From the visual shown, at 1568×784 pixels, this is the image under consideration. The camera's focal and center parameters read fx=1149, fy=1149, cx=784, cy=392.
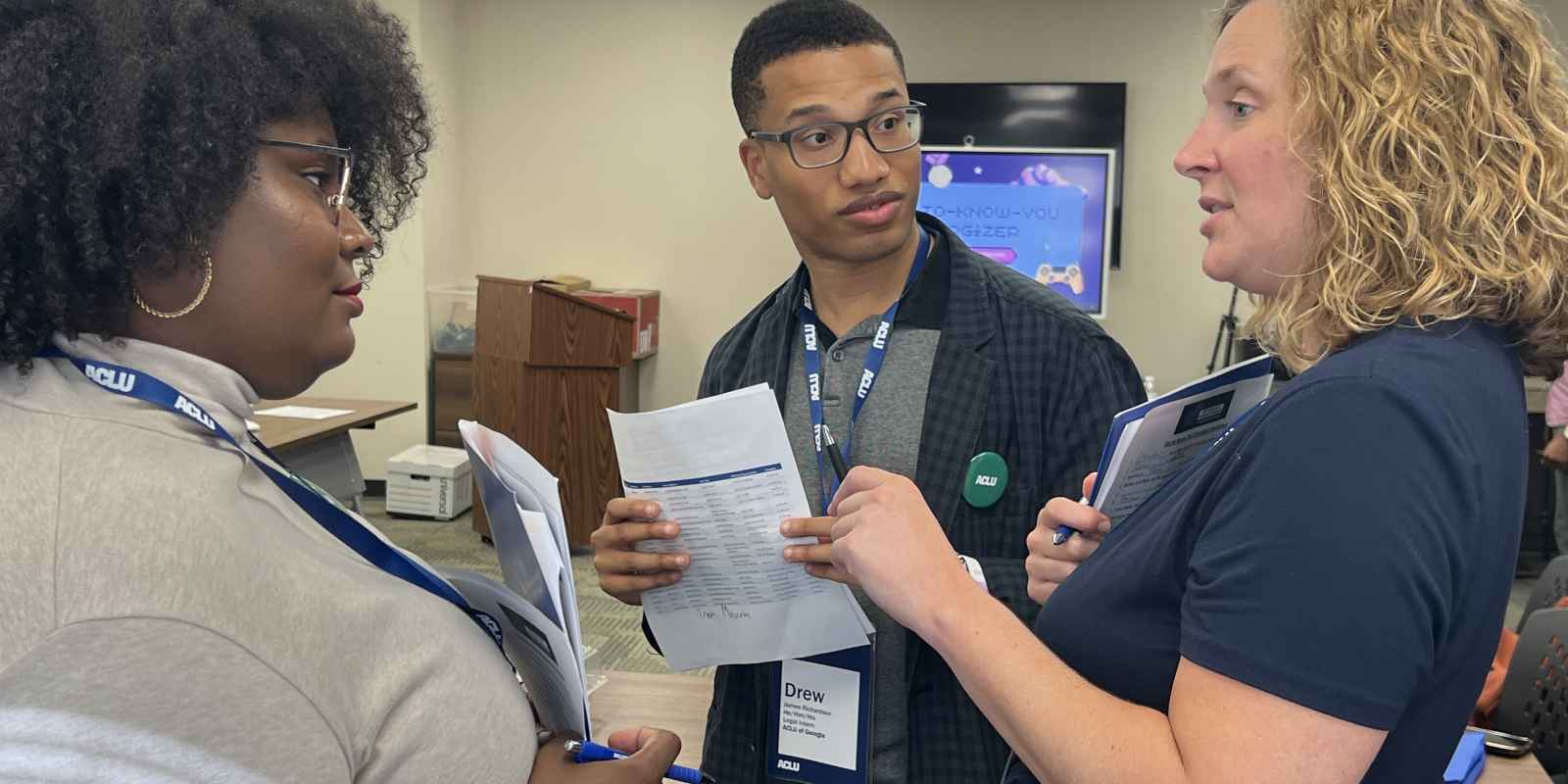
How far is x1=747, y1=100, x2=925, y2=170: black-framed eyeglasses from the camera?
177 cm

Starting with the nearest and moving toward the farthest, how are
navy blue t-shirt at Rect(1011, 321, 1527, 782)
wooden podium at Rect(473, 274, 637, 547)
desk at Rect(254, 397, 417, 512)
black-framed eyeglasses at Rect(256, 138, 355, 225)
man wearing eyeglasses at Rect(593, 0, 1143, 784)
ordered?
1. navy blue t-shirt at Rect(1011, 321, 1527, 782)
2. black-framed eyeglasses at Rect(256, 138, 355, 225)
3. man wearing eyeglasses at Rect(593, 0, 1143, 784)
4. desk at Rect(254, 397, 417, 512)
5. wooden podium at Rect(473, 274, 637, 547)

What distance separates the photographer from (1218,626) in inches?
30.7

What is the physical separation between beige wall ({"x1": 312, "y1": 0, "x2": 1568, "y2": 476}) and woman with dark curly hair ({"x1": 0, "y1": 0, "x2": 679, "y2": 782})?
18.6 ft

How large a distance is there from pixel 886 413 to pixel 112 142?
103 centimetres

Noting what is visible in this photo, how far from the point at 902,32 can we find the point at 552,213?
2.40 m

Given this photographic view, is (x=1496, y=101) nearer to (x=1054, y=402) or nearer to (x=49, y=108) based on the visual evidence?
(x=1054, y=402)

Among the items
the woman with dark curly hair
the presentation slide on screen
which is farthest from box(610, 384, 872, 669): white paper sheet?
the presentation slide on screen

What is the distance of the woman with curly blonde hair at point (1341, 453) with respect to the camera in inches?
29.4

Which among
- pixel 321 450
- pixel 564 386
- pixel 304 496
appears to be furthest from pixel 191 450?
pixel 564 386

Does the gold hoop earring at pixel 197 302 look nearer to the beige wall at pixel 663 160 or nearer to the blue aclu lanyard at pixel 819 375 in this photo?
the blue aclu lanyard at pixel 819 375

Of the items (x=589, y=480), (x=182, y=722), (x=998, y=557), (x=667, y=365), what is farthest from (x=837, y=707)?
(x=667, y=365)

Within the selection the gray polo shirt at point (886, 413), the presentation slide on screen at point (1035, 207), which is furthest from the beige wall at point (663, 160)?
the gray polo shirt at point (886, 413)

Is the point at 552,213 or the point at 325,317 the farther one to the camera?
the point at 552,213

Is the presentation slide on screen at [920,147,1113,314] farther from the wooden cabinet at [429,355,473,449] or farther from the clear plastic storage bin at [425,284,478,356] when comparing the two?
the wooden cabinet at [429,355,473,449]
